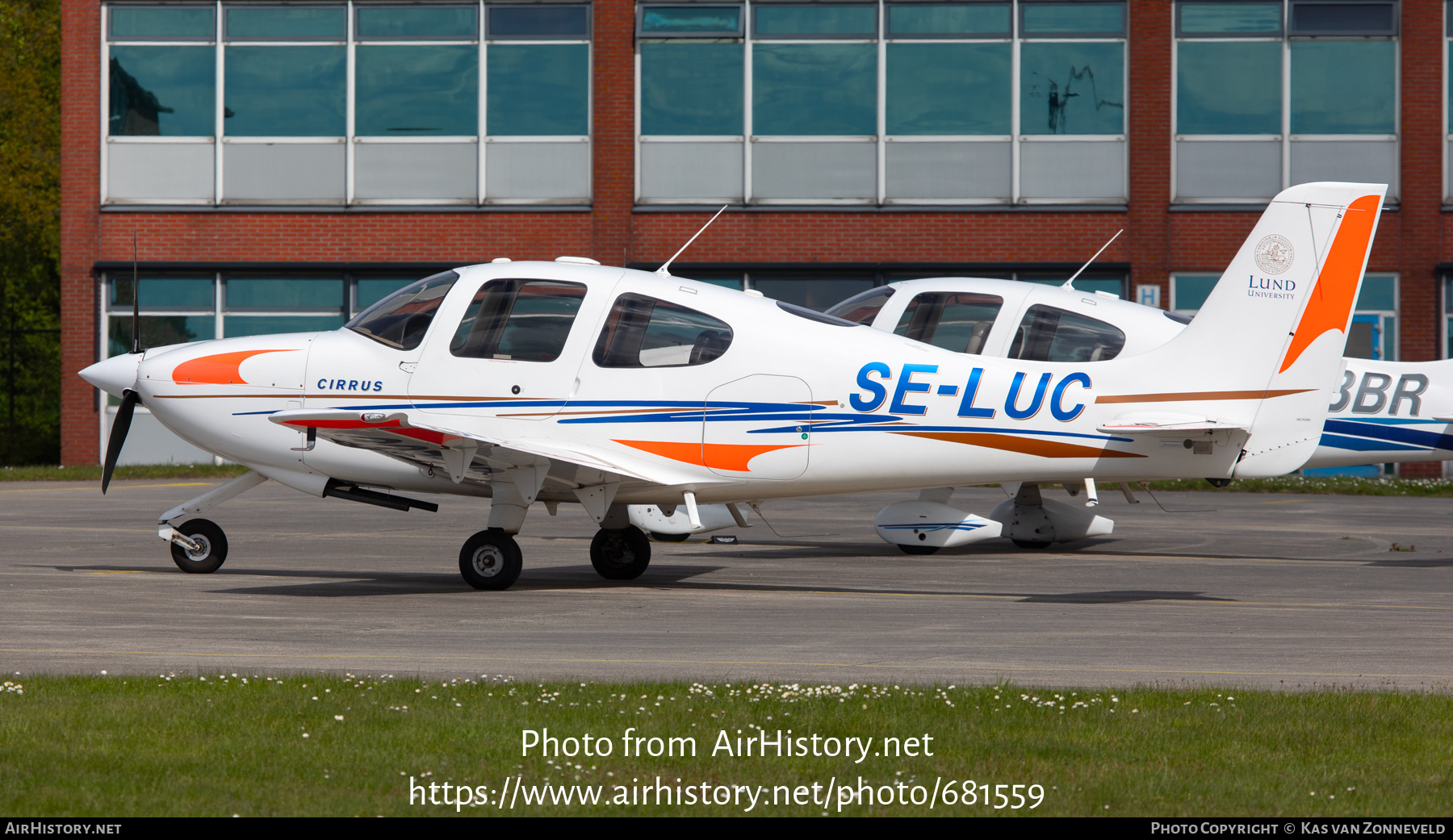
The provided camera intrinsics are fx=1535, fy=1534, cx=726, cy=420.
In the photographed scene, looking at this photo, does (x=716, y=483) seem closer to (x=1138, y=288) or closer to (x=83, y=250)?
(x=1138, y=288)

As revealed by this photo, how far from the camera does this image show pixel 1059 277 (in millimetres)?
30375

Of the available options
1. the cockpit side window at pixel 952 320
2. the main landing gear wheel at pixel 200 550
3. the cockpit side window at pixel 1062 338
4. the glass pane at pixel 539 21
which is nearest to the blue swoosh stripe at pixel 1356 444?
the cockpit side window at pixel 1062 338

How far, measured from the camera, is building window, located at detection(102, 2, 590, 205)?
3044 centimetres

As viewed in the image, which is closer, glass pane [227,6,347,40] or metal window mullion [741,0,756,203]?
metal window mullion [741,0,756,203]

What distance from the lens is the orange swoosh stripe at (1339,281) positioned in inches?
434

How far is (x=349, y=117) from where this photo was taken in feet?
99.8

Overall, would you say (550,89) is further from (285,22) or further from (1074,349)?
(1074,349)

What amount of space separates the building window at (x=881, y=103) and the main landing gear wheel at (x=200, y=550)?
1835cm

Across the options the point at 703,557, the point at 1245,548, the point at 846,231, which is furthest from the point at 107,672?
the point at 846,231

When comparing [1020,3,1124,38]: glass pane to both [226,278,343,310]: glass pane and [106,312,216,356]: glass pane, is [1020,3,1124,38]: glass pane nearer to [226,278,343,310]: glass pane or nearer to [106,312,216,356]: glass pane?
[226,278,343,310]: glass pane

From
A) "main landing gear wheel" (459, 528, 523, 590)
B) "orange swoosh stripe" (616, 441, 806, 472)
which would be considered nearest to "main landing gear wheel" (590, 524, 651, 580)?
"main landing gear wheel" (459, 528, 523, 590)

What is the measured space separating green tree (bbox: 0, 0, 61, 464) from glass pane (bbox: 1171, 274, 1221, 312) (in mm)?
25392

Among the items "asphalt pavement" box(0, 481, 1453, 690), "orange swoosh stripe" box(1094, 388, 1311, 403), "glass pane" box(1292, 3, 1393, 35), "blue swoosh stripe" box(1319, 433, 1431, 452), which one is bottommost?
"asphalt pavement" box(0, 481, 1453, 690)

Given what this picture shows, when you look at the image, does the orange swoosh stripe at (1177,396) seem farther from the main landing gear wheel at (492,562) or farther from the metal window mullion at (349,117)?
the metal window mullion at (349,117)
